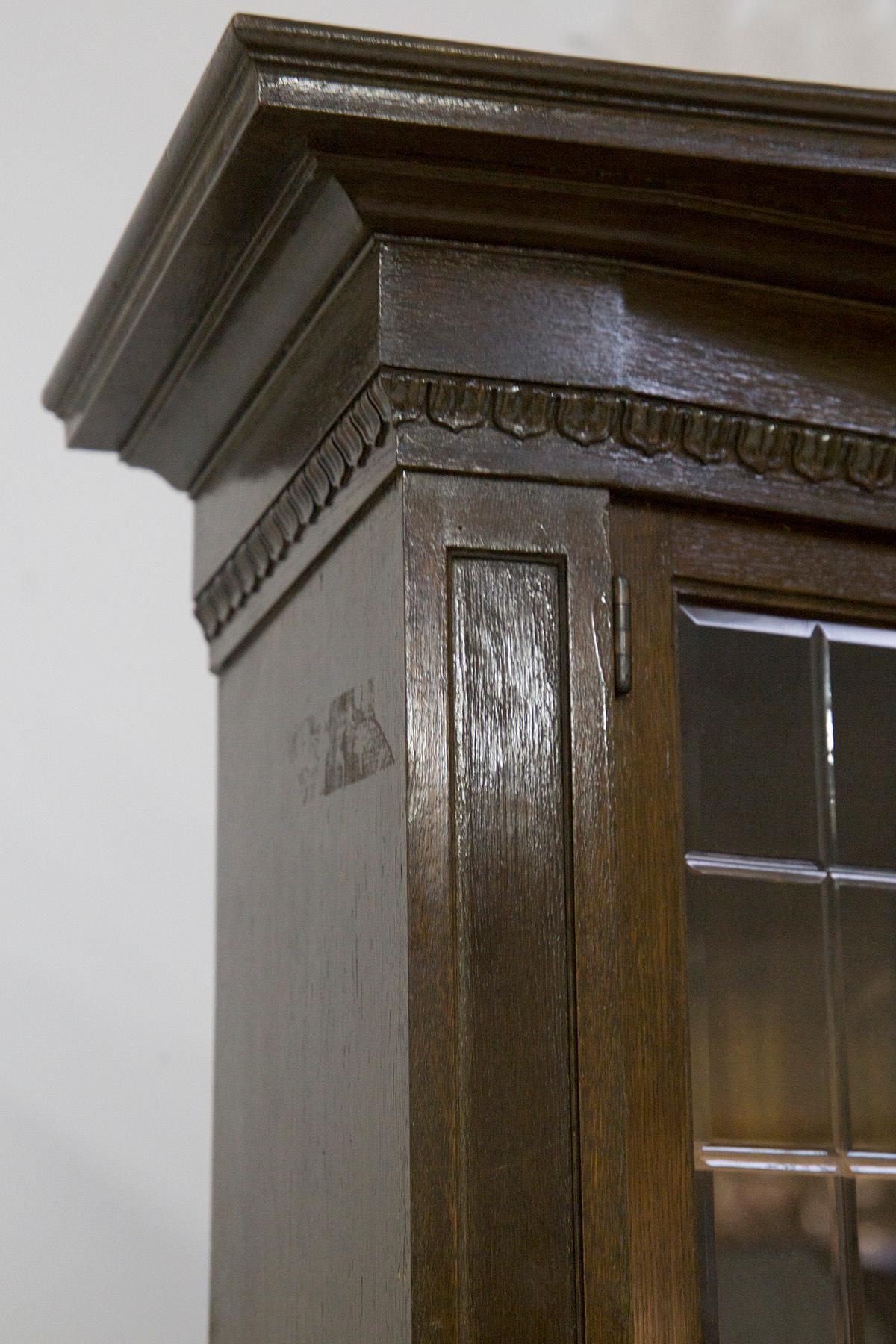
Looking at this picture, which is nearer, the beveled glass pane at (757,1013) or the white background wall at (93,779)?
the beveled glass pane at (757,1013)

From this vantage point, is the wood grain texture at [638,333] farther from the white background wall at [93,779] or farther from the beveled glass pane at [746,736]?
the white background wall at [93,779]

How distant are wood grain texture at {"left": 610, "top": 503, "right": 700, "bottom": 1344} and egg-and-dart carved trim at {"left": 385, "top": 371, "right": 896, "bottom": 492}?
5 cm

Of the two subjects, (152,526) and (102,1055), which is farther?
(152,526)

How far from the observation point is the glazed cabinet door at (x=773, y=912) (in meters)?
1.11

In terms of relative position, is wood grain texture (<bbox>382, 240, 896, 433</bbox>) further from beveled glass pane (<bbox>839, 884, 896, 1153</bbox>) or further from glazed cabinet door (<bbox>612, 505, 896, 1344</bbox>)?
beveled glass pane (<bbox>839, 884, 896, 1153</bbox>)

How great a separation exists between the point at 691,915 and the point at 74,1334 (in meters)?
0.95

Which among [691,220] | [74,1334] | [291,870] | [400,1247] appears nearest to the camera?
[400,1247]

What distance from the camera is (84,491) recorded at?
78.0 inches

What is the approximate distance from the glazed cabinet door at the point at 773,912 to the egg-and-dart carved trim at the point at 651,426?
1.9 inches

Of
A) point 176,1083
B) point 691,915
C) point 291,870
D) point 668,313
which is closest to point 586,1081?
point 691,915

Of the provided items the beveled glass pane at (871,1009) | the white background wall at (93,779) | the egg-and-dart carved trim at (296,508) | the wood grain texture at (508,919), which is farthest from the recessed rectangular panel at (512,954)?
the white background wall at (93,779)

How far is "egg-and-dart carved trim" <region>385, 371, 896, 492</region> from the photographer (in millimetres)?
1120

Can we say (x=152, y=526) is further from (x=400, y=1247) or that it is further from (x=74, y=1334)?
(x=400, y=1247)

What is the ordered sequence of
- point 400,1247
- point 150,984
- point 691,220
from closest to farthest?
point 400,1247
point 691,220
point 150,984
